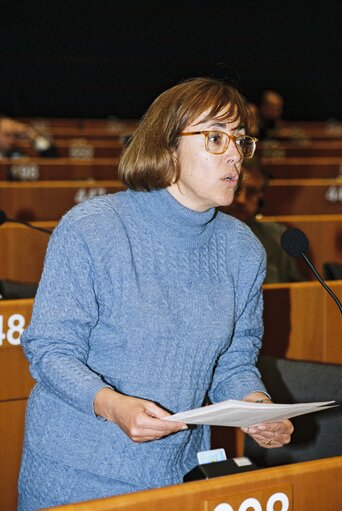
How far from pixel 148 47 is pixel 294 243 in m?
12.7

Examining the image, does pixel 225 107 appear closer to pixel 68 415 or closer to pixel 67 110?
pixel 68 415

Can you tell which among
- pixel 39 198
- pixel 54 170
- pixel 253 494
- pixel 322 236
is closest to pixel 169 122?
pixel 253 494

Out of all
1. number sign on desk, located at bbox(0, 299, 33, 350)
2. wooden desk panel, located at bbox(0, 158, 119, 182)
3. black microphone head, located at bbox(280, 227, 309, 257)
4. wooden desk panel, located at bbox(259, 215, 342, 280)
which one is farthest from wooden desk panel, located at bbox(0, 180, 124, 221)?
black microphone head, located at bbox(280, 227, 309, 257)

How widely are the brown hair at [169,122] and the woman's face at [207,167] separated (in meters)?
0.01

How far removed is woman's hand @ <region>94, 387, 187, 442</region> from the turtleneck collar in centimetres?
41

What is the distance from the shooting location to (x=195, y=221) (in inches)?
78.2

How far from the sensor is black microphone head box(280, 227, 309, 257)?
2342mm

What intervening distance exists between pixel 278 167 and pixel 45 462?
270 inches

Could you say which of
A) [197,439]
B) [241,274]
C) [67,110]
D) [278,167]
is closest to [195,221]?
[241,274]

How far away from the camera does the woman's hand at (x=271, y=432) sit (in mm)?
1888

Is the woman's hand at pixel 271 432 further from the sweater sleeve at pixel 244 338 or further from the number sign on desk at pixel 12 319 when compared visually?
the number sign on desk at pixel 12 319

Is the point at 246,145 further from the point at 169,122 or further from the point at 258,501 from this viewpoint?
the point at 258,501

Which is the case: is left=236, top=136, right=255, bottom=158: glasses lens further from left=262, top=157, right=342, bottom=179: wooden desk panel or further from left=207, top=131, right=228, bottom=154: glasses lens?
left=262, top=157, right=342, bottom=179: wooden desk panel

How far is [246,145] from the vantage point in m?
2.04
